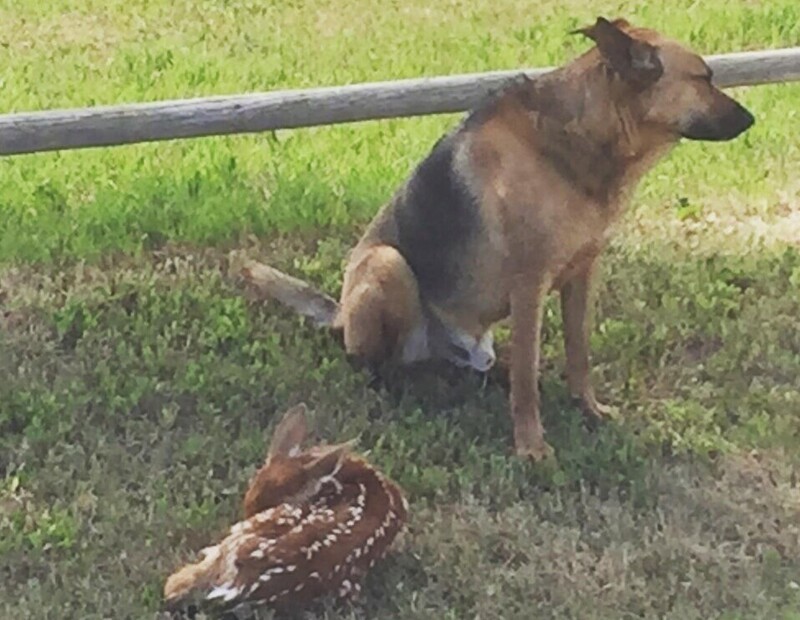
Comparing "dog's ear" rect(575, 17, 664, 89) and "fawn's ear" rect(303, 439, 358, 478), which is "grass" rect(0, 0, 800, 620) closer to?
"fawn's ear" rect(303, 439, 358, 478)

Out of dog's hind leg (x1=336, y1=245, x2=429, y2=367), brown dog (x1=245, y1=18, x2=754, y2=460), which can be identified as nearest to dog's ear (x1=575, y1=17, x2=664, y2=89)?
brown dog (x1=245, y1=18, x2=754, y2=460)

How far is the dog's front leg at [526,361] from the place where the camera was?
5.14 meters

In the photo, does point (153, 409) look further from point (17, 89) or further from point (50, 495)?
point (17, 89)

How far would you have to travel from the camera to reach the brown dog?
498 cm

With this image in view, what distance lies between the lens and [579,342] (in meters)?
5.48

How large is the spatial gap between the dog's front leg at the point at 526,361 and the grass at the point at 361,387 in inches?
4.1

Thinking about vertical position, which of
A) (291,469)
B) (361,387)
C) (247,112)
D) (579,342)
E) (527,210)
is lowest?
(361,387)

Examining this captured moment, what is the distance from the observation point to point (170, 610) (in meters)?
4.20

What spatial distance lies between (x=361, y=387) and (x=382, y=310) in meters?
0.28

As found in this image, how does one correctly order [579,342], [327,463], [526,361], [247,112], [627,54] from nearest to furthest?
[327,463] → [627,54] → [526,361] → [579,342] → [247,112]

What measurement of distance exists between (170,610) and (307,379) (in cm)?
146

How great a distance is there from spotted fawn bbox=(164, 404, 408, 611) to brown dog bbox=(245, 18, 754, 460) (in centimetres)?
89

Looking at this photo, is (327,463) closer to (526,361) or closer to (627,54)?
(526,361)

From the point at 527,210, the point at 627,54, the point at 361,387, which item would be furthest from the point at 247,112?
the point at 627,54
